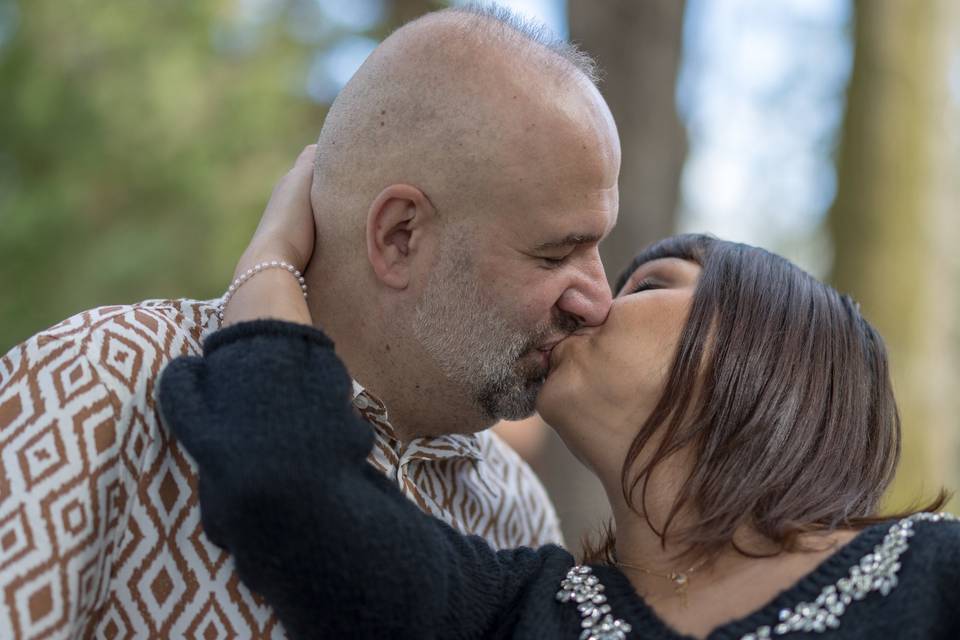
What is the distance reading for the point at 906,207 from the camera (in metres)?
5.76

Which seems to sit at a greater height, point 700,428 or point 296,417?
point 296,417

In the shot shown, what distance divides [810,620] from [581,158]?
1035mm

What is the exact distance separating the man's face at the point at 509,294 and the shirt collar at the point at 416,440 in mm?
168

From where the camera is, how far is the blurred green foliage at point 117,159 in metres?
8.03

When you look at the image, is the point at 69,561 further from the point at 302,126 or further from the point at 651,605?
the point at 302,126

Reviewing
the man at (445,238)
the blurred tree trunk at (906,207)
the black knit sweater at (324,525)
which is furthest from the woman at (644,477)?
the blurred tree trunk at (906,207)

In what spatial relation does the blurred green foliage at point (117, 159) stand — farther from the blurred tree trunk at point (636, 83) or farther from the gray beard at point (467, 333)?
the gray beard at point (467, 333)

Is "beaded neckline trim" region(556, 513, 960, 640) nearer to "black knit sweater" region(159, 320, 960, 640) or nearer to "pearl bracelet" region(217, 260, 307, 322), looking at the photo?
"black knit sweater" region(159, 320, 960, 640)

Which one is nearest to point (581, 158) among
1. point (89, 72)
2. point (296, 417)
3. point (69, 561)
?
point (296, 417)

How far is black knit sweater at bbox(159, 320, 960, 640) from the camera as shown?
1937mm

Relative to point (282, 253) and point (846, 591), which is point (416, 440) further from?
point (846, 591)

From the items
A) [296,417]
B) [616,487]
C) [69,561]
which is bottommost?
[616,487]

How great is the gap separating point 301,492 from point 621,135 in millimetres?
3294

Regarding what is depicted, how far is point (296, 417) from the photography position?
6.52ft
